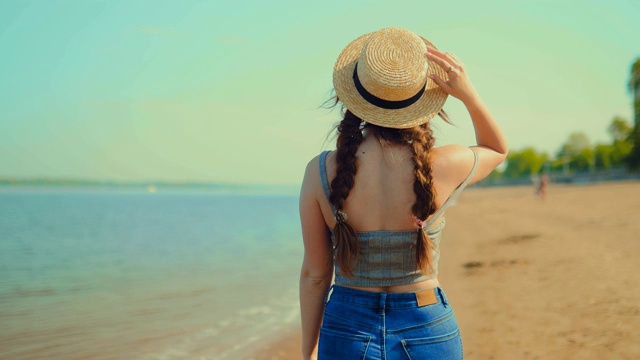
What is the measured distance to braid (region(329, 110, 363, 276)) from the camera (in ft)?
6.20

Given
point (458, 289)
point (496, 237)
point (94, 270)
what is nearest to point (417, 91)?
point (458, 289)

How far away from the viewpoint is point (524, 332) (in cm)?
609

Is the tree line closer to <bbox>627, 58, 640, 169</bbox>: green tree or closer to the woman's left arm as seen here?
<bbox>627, 58, 640, 169</bbox>: green tree

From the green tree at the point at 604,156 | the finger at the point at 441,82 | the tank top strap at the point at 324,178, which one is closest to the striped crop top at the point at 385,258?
the tank top strap at the point at 324,178

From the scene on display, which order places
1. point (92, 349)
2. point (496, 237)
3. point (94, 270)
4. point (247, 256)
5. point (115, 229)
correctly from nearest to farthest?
1. point (92, 349)
2. point (94, 270)
3. point (247, 256)
4. point (496, 237)
5. point (115, 229)

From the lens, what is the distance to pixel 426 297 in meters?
1.94

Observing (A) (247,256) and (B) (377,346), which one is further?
(A) (247,256)

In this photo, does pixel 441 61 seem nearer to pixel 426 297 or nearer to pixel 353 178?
pixel 353 178

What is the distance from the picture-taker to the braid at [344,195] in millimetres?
1889

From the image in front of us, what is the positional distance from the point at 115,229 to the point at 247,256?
12.4m

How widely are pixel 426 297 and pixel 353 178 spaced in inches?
18.6

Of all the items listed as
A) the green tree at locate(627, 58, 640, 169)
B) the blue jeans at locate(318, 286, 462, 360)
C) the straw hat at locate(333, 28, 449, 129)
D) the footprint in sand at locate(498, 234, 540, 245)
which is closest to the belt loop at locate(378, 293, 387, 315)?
the blue jeans at locate(318, 286, 462, 360)

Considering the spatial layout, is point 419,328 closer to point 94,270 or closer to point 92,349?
point 92,349

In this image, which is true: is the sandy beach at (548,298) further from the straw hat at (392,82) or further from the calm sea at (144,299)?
the straw hat at (392,82)
